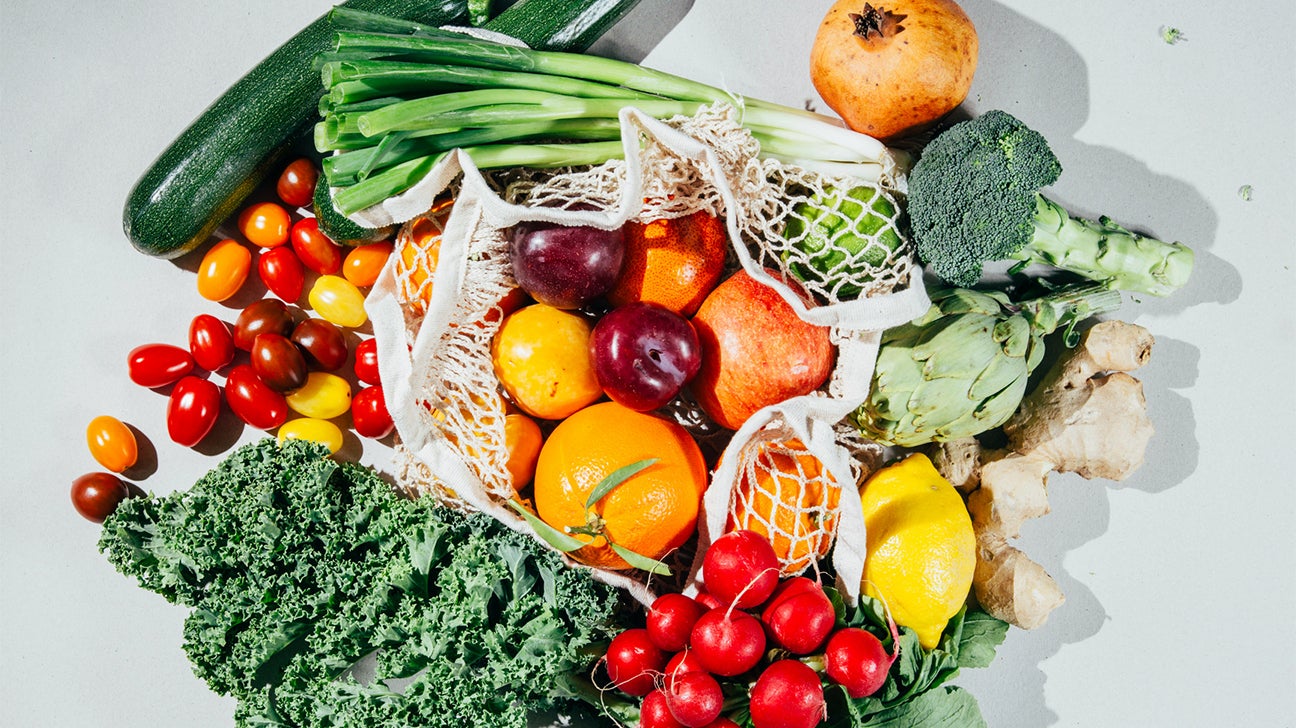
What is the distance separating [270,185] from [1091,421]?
140 centimetres

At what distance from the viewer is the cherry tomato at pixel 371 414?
1.39 metres

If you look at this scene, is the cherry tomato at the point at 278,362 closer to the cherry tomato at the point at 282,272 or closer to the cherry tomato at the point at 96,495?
the cherry tomato at the point at 282,272

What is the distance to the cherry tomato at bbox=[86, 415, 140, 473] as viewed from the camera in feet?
4.65

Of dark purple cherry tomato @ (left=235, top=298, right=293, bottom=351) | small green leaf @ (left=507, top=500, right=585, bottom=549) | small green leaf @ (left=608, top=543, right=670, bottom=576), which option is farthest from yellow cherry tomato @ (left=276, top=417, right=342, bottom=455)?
small green leaf @ (left=608, top=543, right=670, bottom=576)

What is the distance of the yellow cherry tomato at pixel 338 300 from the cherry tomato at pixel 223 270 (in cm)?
13

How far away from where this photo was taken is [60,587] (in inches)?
57.7

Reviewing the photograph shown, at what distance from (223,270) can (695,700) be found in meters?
1.01

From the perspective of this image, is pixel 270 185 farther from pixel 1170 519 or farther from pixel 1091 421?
pixel 1170 519

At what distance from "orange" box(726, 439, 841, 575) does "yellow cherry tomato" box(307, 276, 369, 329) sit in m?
0.68

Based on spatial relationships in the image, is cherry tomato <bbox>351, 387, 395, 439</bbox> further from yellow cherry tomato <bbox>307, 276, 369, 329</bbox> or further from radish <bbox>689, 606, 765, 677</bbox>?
radish <bbox>689, 606, 765, 677</bbox>

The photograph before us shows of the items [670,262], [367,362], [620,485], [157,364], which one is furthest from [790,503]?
[157,364]

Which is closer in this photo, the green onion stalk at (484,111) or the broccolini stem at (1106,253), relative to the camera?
the green onion stalk at (484,111)

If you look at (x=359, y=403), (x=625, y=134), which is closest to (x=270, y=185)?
(x=359, y=403)

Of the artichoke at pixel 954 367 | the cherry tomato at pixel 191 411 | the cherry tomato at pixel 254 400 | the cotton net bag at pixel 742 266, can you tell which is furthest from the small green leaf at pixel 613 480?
the cherry tomato at pixel 191 411
